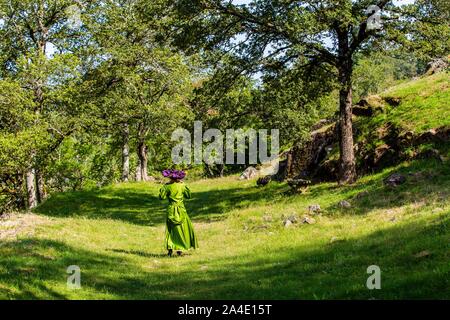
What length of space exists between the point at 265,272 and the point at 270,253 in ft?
8.30

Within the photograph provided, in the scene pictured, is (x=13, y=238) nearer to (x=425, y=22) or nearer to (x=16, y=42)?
(x=425, y=22)

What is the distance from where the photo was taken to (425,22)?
24.9 meters

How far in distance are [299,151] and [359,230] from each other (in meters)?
19.6

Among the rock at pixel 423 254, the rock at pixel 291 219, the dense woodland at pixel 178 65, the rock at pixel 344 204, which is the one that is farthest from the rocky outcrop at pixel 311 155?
the rock at pixel 423 254

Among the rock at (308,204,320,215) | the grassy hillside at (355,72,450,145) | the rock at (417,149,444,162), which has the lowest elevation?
the rock at (308,204,320,215)

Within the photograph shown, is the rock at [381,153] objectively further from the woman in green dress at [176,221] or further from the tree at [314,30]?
the woman in green dress at [176,221]

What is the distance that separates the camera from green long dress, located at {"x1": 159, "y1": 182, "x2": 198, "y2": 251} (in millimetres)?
17125

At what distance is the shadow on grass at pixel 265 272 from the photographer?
978 centimetres

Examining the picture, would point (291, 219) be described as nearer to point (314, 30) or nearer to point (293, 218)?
point (293, 218)

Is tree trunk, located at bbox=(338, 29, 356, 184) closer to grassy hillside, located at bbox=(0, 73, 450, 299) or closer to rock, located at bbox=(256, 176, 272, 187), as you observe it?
grassy hillside, located at bbox=(0, 73, 450, 299)

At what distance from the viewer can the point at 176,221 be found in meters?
17.1

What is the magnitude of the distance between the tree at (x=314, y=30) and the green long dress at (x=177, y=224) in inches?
419

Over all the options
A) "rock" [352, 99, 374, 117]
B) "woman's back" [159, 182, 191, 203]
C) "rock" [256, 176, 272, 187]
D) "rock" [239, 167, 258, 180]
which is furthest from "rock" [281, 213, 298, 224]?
"rock" [239, 167, 258, 180]
